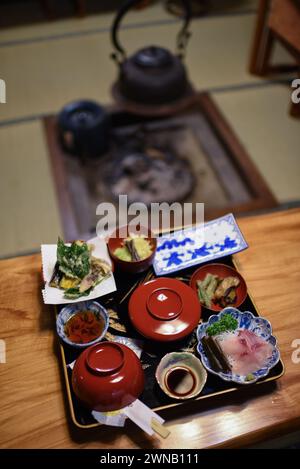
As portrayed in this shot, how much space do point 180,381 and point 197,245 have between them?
0.61 m

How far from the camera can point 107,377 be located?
57.8 inches

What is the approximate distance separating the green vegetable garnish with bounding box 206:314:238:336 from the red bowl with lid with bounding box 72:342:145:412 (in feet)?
0.95

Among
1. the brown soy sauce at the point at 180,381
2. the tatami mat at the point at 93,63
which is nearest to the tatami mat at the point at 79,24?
the tatami mat at the point at 93,63

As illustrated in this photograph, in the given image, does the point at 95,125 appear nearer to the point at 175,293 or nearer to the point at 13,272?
the point at 13,272

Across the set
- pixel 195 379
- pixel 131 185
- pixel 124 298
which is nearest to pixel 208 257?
pixel 124 298

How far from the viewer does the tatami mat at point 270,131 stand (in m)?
3.44

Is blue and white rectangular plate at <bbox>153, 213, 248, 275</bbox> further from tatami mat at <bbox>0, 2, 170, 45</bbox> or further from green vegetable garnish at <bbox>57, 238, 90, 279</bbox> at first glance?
tatami mat at <bbox>0, 2, 170, 45</bbox>

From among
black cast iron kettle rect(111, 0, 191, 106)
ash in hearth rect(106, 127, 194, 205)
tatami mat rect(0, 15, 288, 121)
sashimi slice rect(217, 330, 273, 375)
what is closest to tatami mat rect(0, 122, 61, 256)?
tatami mat rect(0, 15, 288, 121)

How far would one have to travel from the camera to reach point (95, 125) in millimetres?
3533

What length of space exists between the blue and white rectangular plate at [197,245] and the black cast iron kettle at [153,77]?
128cm

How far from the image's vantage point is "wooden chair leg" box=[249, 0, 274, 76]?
13.4 ft

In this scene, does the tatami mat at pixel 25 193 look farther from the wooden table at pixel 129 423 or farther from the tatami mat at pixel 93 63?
the wooden table at pixel 129 423

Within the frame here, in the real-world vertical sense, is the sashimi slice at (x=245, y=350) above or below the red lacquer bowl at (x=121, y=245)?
below

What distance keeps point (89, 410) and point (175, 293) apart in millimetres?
509
